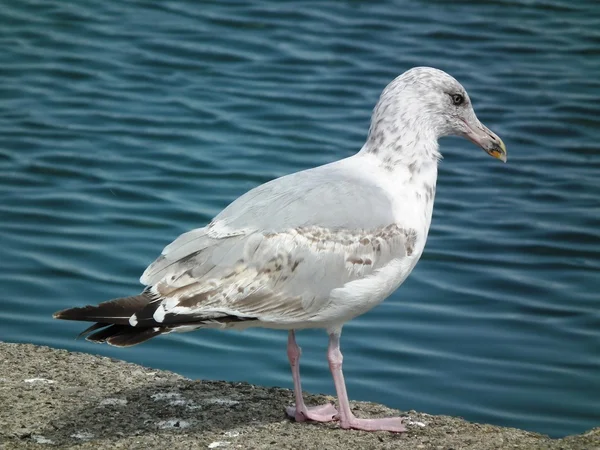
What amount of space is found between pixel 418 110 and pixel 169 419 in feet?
6.27

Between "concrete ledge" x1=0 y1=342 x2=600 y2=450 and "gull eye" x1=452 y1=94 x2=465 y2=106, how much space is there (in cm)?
157

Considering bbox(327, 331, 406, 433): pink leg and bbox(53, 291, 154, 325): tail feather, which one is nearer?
bbox(53, 291, 154, 325): tail feather

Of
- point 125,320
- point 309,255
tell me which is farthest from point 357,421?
point 125,320

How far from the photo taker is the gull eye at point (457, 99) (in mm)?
6121

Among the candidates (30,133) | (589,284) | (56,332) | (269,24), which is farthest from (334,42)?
(56,332)

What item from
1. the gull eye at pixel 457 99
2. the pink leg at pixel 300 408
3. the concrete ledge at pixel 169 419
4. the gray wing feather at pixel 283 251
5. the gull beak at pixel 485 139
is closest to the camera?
the concrete ledge at pixel 169 419

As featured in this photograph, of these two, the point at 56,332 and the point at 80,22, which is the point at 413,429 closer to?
the point at 56,332

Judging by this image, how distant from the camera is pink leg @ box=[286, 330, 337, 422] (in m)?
5.71

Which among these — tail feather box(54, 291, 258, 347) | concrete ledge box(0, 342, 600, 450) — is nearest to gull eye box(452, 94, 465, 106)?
concrete ledge box(0, 342, 600, 450)

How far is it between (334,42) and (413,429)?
9.85 metres

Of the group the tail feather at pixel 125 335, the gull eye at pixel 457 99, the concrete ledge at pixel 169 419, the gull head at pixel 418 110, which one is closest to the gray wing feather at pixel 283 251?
the tail feather at pixel 125 335

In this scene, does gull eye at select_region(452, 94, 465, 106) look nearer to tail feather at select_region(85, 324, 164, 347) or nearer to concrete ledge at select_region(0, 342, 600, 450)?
concrete ledge at select_region(0, 342, 600, 450)

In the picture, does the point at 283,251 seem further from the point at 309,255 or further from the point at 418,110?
the point at 418,110

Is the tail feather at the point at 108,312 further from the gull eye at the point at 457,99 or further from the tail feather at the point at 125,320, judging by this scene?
the gull eye at the point at 457,99
